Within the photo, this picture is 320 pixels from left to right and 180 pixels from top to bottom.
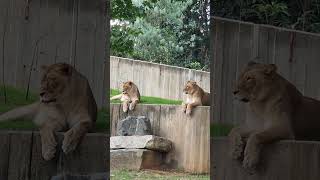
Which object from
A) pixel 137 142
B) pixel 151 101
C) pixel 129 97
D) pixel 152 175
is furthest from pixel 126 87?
pixel 152 175

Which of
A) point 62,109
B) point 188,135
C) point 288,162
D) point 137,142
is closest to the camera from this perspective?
point 288,162

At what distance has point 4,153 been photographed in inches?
64.8

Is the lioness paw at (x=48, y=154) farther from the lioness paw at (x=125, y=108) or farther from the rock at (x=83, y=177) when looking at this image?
the lioness paw at (x=125, y=108)

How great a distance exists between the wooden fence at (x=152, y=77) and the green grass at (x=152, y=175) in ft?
6.94

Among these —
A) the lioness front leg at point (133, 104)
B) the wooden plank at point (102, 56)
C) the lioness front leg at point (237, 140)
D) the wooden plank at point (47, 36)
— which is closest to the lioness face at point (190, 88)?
the lioness front leg at point (133, 104)

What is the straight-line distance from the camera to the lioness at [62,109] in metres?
1.68

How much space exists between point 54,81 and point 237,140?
602 millimetres

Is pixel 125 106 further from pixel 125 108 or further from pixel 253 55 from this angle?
pixel 253 55

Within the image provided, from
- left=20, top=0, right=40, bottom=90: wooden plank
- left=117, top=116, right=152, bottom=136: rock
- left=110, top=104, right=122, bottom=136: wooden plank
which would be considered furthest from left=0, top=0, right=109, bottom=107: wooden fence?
left=110, top=104, right=122, bottom=136: wooden plank

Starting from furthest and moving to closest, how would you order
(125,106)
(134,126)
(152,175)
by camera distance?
1. (125,106)
2. (134,126)
3. (152,175)

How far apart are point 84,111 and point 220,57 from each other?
477 mm

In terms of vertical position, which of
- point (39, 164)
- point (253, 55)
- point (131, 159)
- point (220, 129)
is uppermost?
point (253, 55)

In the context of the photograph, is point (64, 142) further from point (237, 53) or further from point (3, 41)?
point (237, 53)

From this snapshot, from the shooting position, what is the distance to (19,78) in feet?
5.68
